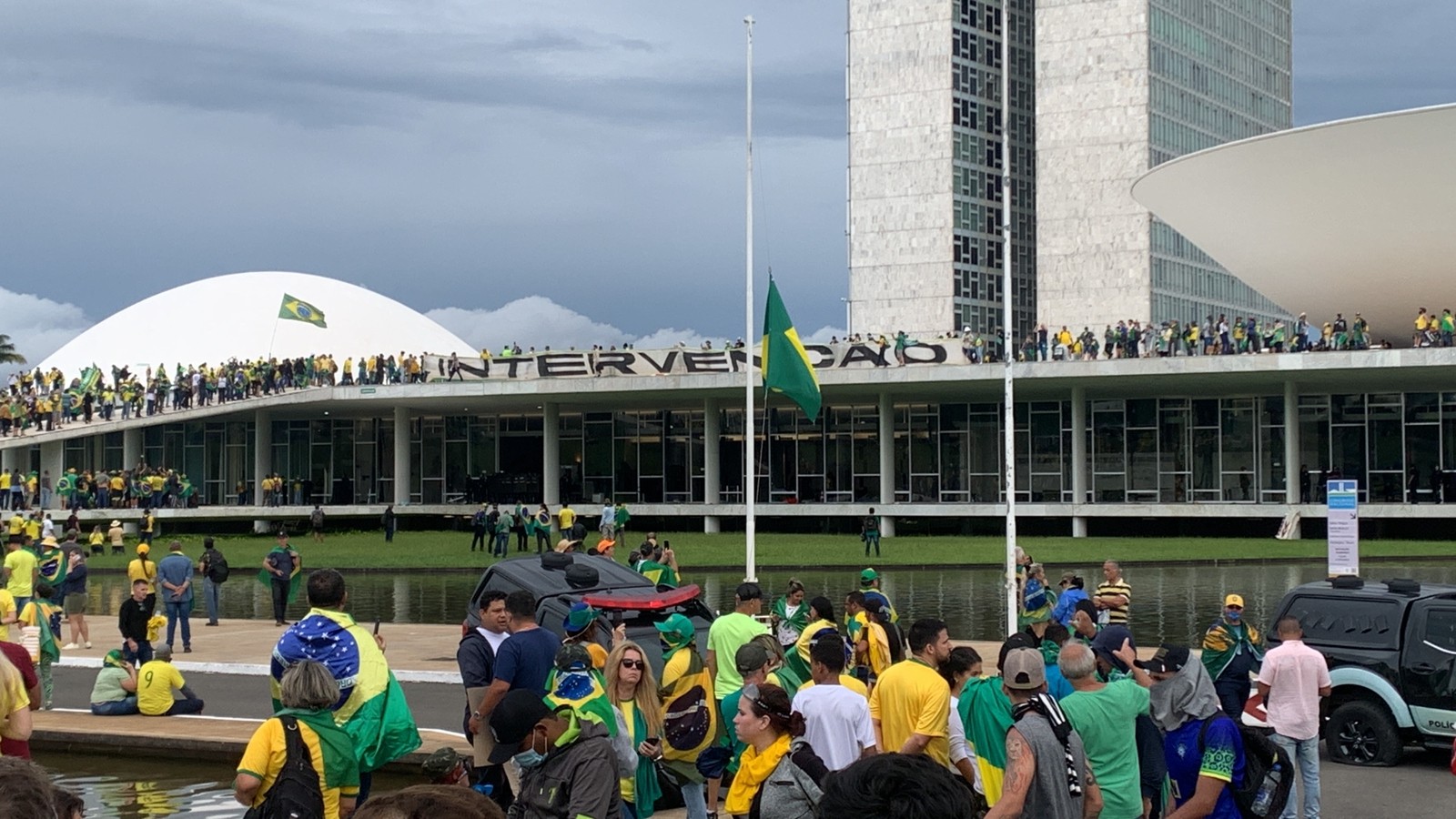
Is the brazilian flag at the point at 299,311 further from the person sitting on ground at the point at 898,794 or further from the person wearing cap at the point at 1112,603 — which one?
the person sitting on ground at the point at 898,794

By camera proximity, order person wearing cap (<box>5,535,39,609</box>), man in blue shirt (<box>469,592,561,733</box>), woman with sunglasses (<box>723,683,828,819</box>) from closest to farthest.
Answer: woman with sunglasses (<box>723,683,828,819</box>), man in blue shirt (<box>469,592,561,733</box>), person wearing cap (<box>5,535,39,609</box>)

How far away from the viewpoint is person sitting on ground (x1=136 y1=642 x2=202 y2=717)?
15984 mm

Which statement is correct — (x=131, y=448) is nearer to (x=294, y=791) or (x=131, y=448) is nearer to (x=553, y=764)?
(x=294, y=791)

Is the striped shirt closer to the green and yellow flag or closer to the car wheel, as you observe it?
the car wheel

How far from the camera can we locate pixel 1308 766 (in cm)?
1112

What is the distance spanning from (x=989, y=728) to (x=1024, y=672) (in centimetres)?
87

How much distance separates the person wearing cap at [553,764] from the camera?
6578mm

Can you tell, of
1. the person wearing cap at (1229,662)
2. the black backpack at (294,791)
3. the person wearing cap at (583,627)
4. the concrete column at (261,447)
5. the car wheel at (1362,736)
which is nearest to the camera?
the black backpack at (294,791)

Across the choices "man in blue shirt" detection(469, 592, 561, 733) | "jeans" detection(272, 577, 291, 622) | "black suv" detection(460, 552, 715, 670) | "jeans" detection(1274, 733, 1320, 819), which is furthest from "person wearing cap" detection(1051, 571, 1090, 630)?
"jeans" detection(272, 577, 291, 622)

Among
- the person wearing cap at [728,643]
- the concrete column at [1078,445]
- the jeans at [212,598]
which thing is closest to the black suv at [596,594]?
the person wearing cap at [728,643]

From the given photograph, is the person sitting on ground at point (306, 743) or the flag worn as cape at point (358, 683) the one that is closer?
the person sitting on ground at point (306, 743)

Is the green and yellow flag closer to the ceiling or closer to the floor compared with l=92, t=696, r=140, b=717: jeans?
closer to the ceiling

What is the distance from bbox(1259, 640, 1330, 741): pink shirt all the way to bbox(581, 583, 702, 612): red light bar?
15.0ft

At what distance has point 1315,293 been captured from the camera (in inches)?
2199
